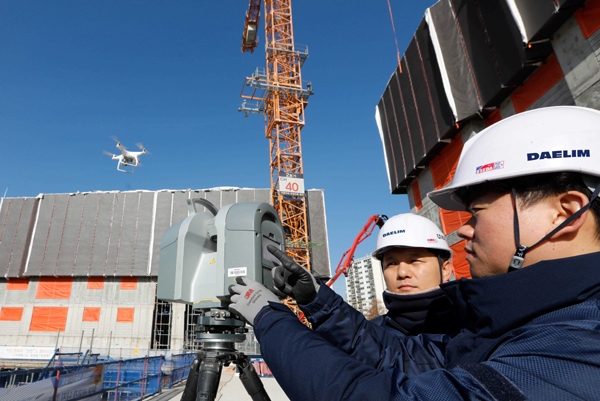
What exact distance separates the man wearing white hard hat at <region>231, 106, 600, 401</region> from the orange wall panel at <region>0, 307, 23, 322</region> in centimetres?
3650

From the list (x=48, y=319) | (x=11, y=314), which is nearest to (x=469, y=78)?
(x=48, y=319)

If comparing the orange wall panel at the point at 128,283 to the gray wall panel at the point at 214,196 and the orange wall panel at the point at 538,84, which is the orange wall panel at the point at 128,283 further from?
the orange wall panel at the point at 538,84

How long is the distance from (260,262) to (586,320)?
55.5 inches

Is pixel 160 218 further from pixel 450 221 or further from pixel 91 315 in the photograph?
pixel 450 221

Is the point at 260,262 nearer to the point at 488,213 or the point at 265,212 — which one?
the point at 265,212

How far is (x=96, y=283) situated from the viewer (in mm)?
28547

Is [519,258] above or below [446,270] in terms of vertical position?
below

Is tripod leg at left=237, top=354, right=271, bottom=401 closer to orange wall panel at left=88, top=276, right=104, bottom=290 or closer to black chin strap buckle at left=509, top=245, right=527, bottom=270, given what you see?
black chin strap buckle at left=509, top=245, right=527, bottom=270

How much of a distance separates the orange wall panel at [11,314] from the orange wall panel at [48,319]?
4.27ft

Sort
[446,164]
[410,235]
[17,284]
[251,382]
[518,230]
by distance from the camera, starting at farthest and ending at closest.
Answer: [17,284], [446,164], [410,235], [251,382], [518,230]

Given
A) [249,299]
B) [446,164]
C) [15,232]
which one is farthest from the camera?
[15,232]

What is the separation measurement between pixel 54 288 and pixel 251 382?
112ft

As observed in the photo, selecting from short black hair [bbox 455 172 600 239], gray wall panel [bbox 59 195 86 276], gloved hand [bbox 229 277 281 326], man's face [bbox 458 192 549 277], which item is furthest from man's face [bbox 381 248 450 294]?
gray wall panel [bbox 59 195 86 276]

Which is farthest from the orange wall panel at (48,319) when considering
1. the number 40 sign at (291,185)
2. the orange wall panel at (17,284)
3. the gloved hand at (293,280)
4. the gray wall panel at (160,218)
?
the gloved hand at (293,280)
